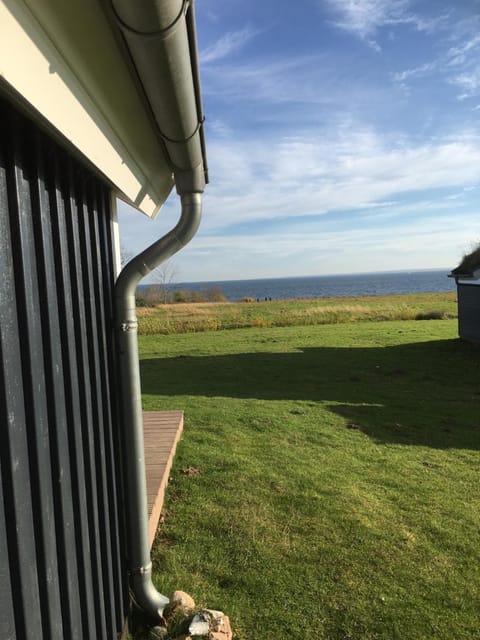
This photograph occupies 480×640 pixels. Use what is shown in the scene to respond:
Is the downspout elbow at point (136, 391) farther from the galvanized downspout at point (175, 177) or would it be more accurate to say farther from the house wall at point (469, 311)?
the house wall at point (469, 311)

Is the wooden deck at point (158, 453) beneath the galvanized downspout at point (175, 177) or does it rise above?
beneath

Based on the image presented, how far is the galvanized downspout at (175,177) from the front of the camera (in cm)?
125

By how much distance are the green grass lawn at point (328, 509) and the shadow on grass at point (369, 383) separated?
0.05 meters

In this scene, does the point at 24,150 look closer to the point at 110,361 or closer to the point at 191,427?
the point at 110,361

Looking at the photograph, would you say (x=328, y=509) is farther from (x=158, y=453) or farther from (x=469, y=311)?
(x=469, y=311)

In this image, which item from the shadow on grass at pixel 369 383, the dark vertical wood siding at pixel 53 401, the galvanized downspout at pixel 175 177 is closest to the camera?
the galvanized downspout at pixel 175 177

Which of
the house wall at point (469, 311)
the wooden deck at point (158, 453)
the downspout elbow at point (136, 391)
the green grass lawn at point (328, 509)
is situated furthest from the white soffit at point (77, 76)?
the house wall at point (469, 311)

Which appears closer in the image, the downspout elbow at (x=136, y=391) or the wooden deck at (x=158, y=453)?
the downspout elbow at (x=136, y=391)

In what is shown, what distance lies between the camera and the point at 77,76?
53.3 inches

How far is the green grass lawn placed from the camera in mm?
2867

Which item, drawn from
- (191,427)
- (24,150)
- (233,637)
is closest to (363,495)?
(233,637)

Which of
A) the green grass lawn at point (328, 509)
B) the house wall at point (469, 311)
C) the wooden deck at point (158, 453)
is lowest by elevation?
the green grass lawn at point (328, 509)

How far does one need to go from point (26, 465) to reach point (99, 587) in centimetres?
105

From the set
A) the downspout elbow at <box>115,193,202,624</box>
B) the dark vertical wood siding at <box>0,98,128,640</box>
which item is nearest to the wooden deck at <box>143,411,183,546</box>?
the downspout elbow at <box>115,193,202,624</box>
